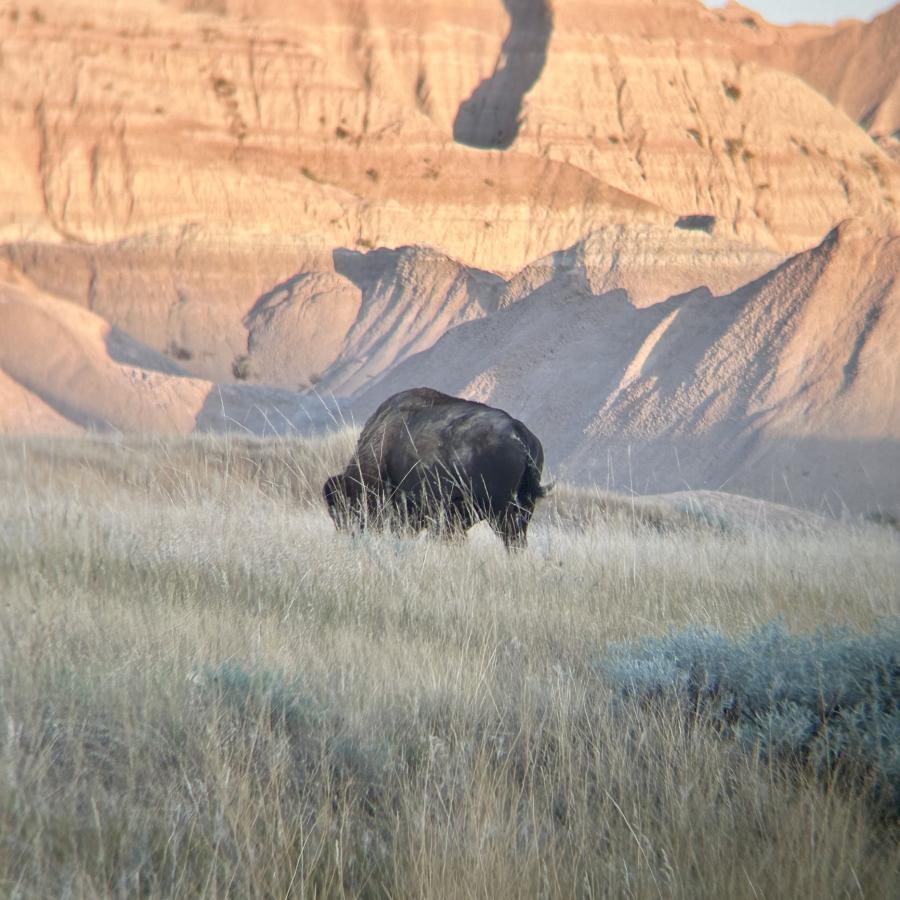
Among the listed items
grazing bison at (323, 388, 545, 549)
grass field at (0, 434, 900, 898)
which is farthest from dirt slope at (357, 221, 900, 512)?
grass field at (0, 434, 900, 898)

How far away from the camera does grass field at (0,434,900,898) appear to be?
8.61 feet

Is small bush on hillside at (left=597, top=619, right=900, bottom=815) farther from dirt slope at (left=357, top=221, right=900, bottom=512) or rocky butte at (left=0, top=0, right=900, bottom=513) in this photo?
rocky butte at (left=0, top=0, right=900, bottom=513)

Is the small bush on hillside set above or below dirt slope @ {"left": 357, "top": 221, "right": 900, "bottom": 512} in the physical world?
above

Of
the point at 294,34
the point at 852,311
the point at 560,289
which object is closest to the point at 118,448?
the point at 852,311

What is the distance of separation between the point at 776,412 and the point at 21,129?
38013mm

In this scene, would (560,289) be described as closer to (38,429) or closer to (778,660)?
(38,429)

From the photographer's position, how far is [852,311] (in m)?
22.7

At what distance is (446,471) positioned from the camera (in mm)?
7902

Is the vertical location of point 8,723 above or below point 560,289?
above

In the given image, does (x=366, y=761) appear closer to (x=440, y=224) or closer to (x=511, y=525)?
(x=511, y=525)

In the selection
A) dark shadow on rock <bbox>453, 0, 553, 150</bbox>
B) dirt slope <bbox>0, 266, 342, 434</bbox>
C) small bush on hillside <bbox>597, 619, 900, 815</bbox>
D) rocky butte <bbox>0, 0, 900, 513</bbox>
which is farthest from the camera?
dark shadow on rock <bbox>453, 0, 553, 150</bbox>

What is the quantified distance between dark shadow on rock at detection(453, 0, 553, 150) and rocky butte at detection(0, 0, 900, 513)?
7.7 inches

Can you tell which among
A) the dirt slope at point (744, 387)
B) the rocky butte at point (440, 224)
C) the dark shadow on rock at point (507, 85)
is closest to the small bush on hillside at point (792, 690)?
the dirt slope at point (744, 387)

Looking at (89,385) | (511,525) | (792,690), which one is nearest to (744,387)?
(511,525)
